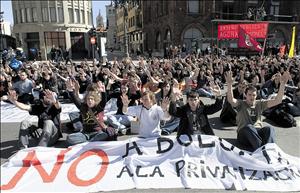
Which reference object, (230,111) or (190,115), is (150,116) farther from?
(230,111)

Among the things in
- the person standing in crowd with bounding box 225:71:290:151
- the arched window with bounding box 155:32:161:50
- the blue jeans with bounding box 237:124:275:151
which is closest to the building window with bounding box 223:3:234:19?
the arched window with bounding box 155:32:161:50

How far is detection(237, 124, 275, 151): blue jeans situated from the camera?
589cm

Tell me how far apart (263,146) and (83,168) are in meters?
3.14

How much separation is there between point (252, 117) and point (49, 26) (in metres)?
48.0

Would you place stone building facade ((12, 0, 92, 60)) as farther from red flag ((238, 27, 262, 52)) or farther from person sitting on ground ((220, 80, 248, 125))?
person sitting on ground ((220, 80, 248, 125))

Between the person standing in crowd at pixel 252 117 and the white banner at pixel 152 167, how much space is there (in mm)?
344

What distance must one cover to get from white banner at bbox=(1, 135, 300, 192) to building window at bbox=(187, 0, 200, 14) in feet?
117

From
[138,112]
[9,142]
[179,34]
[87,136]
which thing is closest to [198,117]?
[138,112]

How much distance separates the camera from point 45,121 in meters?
6.59

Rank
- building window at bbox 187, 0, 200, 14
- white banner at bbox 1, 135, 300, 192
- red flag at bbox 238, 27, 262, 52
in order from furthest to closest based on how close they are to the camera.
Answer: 1. building window at bbox 187, 0, 200, 14
2. red flag at bbox 238, 27, 262, 52
3. white banner at bbox 1, 135, 300, 192

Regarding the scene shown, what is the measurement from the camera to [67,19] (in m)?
50.3

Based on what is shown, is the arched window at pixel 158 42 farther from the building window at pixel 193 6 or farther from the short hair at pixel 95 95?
the short hair at pixel 95 95

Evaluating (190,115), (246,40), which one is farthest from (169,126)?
(246,40)

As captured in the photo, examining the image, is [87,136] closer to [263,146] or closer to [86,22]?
[263,146]
